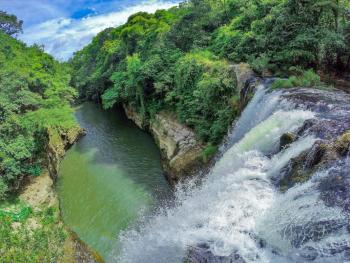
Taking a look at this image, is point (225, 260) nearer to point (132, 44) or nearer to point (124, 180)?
point (124, 180)

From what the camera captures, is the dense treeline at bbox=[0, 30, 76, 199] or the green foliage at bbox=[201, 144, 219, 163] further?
the green foliage at bbox=[201, 144, 219, 163]

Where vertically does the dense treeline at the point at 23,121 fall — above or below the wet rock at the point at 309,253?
above

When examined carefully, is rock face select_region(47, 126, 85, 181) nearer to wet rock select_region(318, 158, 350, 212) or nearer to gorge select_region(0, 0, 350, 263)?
gorge select_region(0, 0, 350, 263)

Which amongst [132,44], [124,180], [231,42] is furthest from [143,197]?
[132,44]

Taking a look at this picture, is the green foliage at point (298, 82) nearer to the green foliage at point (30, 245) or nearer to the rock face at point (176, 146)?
the rock face at point (176, 146)

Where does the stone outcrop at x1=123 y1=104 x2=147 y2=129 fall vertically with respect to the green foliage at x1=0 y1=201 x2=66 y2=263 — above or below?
above

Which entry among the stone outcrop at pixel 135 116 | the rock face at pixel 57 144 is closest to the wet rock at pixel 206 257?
the rock face at pixel 57 144

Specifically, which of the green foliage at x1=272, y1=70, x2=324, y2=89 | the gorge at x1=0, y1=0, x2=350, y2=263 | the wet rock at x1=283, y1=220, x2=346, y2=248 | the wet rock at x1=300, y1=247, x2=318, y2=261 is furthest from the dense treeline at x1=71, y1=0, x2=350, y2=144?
the wet rock at x1=300, y1=247, x2=318, y2=261

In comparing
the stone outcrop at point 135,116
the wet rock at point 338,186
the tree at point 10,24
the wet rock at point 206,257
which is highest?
the tree at point 10,24

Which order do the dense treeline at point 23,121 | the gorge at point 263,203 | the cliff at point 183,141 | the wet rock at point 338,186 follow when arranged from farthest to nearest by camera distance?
the cliff at point 183,141 → the dense treeline at point 23,121 → the gorge at point 263,203 → the wet rock at point 338,186
